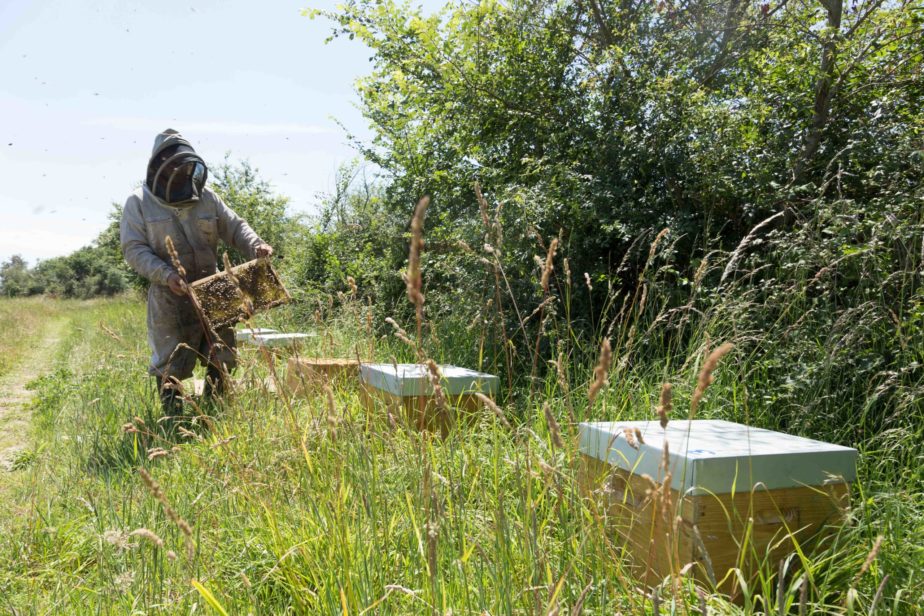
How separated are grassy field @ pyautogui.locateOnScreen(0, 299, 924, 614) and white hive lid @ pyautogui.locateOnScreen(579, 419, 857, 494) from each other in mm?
158

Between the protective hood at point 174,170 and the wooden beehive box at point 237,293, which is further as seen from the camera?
the protective hood at point 174,170

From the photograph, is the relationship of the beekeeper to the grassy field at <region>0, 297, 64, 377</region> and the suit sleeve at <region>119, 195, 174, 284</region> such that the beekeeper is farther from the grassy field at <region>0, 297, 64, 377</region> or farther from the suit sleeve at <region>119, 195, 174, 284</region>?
the grassy field at <region>0, 297, 64, 377</region>

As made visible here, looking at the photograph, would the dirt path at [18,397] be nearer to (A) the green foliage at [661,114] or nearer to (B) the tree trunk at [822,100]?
(A) the green foliage at [661,114]

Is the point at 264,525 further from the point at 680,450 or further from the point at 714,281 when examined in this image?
the point at 714,281

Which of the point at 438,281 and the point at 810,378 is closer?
the point at 810,378

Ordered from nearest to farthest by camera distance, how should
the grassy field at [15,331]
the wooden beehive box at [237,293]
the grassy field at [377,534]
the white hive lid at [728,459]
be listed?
1. the grassy field at [377,534]
2. the white hive lid at [728,459]
3. the wooden beehive box at [237,293]
4. the grassy field at [15,331]

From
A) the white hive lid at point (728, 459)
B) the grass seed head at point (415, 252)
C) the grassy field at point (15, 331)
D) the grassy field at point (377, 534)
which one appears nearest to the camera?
the grass seed head at point (415, 252)

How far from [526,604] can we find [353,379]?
283 centimetres

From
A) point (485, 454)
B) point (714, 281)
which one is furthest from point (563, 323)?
point (485, 454)

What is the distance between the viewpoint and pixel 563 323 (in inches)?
188

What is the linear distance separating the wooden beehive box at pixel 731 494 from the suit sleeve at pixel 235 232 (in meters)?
3.96

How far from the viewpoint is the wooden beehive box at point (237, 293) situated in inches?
173

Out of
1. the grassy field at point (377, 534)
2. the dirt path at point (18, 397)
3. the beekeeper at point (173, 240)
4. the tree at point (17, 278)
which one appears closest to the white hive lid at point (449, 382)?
the grassy field at point (377, 534)

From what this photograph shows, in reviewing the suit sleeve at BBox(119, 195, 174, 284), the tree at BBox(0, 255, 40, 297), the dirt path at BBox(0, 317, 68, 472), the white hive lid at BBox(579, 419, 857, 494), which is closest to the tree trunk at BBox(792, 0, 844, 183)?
the white hive lid at BBox(579, 419, 857, 494)
